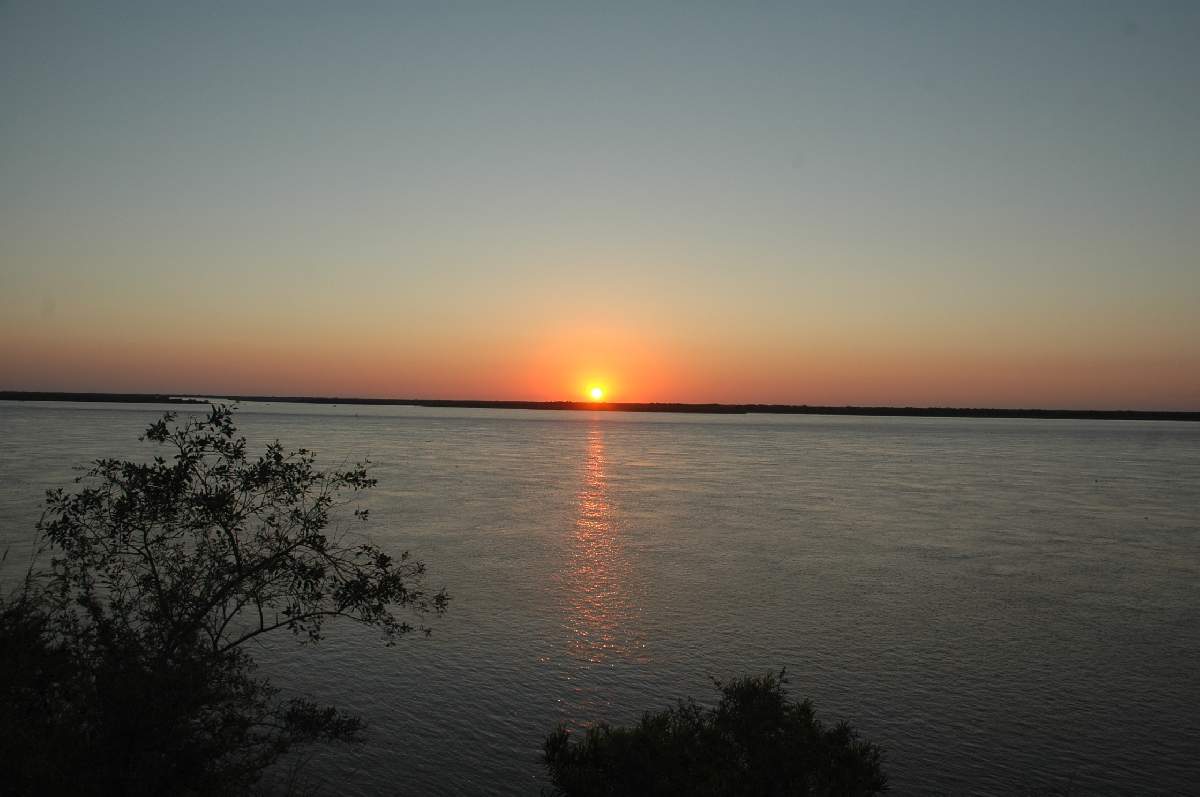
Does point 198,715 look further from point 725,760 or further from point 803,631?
point 803,631

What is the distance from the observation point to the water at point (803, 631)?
20734mm

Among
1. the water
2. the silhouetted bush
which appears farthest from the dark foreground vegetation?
the water

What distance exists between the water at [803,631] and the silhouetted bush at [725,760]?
2926 mm

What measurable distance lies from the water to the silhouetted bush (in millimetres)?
2926

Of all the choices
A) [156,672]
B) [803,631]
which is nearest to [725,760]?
[156,672]

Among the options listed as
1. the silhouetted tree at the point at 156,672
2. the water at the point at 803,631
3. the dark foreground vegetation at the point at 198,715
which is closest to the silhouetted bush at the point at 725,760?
the dark foreground vegetation at the point at 198,715

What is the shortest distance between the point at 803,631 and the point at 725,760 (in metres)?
15.3

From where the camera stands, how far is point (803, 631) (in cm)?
3077

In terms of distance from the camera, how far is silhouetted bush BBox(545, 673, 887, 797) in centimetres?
1567

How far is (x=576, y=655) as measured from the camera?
1106 inches

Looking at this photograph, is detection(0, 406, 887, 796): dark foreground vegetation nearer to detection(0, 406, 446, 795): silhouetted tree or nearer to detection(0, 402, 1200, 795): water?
detection(0, 406, 446, 795): silhouetted tree

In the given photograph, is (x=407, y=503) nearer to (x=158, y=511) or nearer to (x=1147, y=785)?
(x=158, y=511)

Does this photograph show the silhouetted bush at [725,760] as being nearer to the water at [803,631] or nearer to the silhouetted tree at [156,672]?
the water at [803,631]

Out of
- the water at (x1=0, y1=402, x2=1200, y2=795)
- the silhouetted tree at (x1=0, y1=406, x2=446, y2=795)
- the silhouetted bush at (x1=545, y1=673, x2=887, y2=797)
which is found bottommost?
the water at (x1=0, y1=402, x2=1200, y2=795)
